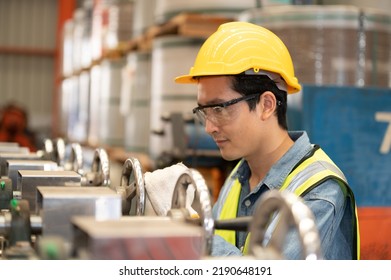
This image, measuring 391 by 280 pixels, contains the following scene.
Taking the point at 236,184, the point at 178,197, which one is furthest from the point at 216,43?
the point at 178,197

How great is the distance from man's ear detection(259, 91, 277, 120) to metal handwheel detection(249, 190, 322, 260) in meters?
0.90

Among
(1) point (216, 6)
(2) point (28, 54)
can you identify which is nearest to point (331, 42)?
(1) point (216, 6)

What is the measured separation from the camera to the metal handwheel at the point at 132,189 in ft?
4.97

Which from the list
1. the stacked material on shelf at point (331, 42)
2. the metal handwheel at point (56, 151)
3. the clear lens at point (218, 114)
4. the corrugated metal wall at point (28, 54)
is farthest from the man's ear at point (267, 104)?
the corrugated metal wall at point (28, 54)

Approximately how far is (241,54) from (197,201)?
73cm

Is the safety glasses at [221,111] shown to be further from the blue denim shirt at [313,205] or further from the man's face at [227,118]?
the blue denim shirt at [313,205]

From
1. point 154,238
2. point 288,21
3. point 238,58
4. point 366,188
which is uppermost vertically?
point 288,21

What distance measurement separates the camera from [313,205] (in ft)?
6.13

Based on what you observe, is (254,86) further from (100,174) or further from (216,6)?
(216,6)

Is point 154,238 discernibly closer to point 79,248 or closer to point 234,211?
point 79,248

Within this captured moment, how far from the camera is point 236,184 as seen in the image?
2340 millimetres

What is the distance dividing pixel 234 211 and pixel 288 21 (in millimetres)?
1470

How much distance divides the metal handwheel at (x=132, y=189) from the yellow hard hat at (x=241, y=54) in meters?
0.41

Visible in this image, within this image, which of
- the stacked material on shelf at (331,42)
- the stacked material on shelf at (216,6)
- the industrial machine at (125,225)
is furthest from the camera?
the stacked material on shelf at (216,6)
